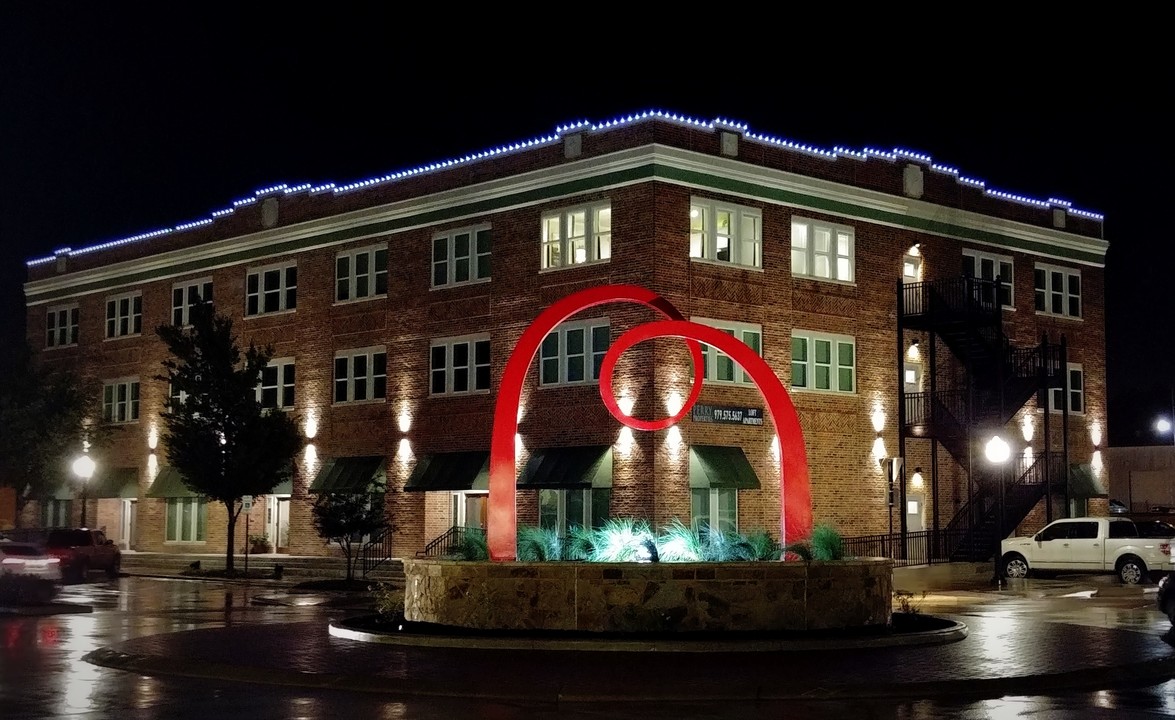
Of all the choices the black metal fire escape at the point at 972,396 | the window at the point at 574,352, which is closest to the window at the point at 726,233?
the window at the point at 574,352

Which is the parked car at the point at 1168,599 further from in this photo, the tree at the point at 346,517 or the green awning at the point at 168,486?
the green awning at the point at 168,486

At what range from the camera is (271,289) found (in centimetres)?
5056

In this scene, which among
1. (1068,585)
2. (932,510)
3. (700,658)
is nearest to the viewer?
(700,658)

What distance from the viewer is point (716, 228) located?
132 feet

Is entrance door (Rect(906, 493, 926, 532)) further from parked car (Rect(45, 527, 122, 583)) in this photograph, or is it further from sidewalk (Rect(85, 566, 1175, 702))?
parked car (Rect(45, 527, 122, 583))

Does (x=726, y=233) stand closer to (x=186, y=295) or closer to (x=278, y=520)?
(x=278, y=520)

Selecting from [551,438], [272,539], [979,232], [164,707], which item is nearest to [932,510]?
[979,232]

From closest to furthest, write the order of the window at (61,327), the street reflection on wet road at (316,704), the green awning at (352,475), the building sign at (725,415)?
1. the street reflection on wet road at (316,704)
2. the building sign at (725,415)
3. the green awning at (352,475)
4. the window at (61,327)

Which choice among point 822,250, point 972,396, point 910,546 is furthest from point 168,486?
point 972,396

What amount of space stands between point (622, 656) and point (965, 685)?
172 inches

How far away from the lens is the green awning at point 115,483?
5438 cm

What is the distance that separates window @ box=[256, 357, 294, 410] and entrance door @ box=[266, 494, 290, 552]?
307 cm

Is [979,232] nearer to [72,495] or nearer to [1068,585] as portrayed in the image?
[1068,585]

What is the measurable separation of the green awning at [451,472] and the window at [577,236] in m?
5.83
